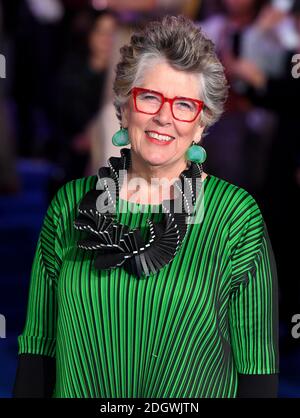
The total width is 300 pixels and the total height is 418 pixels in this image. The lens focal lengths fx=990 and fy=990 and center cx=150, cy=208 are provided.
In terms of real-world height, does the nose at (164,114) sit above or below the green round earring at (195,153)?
above

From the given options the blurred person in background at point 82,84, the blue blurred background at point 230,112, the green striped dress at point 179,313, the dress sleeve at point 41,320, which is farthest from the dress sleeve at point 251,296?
the blurred person in background at point 82,84

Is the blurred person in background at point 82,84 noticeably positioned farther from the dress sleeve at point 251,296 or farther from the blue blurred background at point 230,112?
the dress sleeve at point 251,296

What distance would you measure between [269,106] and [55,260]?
9.63ft

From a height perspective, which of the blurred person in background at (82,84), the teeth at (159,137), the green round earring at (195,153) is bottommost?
the green round earring at (195,153)

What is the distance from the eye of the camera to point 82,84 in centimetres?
549

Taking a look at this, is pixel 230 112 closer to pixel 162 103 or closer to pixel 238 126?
pixel 238 126

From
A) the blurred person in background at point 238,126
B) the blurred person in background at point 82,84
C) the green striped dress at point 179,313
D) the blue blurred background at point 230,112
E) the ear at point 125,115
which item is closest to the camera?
the green striped dress at point 179,313

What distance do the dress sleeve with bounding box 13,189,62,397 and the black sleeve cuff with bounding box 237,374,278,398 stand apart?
46cm

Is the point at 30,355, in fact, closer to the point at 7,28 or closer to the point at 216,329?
the point at 216,329

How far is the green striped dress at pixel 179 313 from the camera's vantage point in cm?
222

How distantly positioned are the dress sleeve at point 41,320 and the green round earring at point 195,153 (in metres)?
0.34

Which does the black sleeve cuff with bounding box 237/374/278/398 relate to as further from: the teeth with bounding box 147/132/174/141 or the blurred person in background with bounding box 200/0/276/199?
the blurred person in background with bounding box 200/0/276/199

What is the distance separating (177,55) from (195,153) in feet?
0.77
